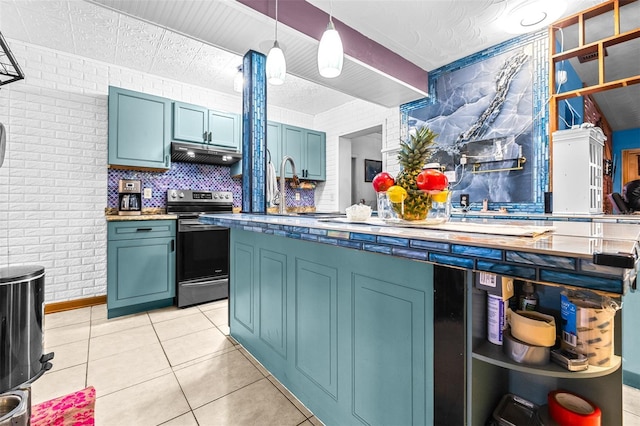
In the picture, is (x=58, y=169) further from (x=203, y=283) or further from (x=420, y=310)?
(x=420, y=310)

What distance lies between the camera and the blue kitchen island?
0.59 m

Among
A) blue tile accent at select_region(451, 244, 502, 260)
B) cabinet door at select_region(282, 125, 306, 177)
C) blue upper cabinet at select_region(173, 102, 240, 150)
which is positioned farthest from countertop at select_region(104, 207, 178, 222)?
blue tile accent at select_region(451, 244, 502, 260)

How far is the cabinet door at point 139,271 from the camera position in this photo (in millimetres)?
2869

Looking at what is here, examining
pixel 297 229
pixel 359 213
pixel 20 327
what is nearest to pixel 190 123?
pixel 20 327

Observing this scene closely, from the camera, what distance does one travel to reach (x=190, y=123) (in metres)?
3.58

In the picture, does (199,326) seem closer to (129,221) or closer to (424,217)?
(129,221)

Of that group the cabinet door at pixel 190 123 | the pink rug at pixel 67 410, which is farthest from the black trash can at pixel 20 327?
the cabinet door at pixel 190 123

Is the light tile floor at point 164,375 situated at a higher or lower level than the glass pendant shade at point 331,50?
lower

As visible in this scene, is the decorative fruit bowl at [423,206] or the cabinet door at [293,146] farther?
the cabinet door at [293,146]

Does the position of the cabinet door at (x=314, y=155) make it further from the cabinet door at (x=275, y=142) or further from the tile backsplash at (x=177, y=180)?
the tile backsplash at (x=177, y=180)

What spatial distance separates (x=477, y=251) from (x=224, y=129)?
3.82 meters

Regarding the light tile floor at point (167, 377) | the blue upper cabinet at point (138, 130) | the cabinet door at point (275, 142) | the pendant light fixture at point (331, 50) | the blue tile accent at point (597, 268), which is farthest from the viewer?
the cabinet door at point (275, 142)

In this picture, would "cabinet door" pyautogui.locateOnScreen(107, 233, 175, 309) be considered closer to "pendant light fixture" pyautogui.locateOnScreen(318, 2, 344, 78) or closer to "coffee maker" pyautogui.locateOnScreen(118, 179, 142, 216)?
"coffee maker" pyautogui.locateOnScreen(118, 179, 142, 216)

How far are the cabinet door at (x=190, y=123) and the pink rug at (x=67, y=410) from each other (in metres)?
2.69
